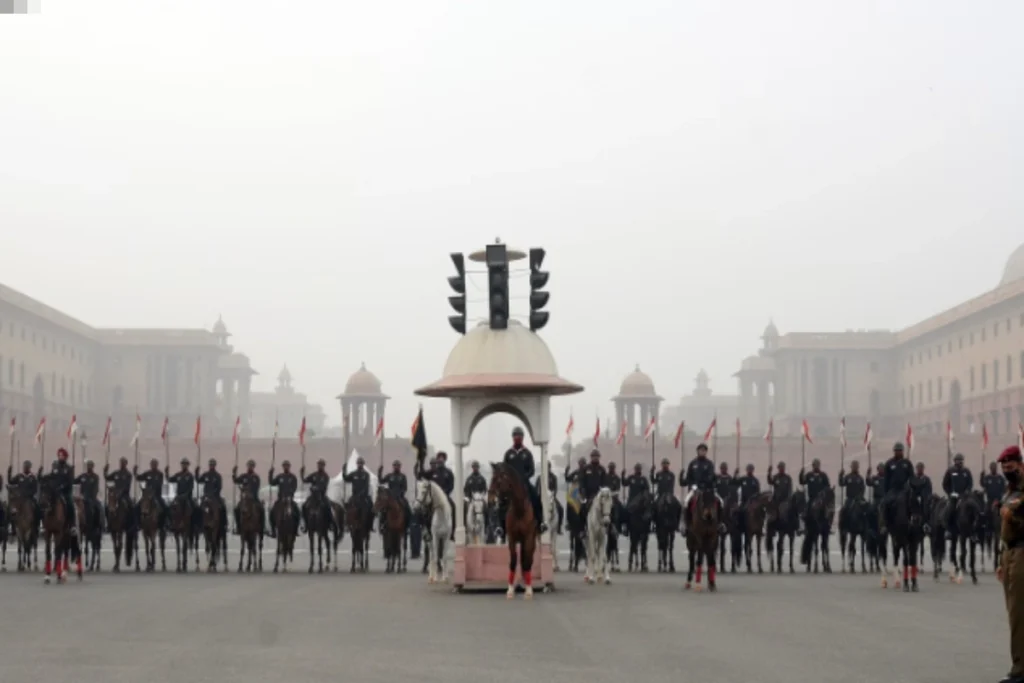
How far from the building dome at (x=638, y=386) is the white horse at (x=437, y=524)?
7300 centimetres

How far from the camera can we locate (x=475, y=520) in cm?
2294

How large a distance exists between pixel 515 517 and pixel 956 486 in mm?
9149

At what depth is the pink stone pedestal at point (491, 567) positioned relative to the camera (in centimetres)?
2048

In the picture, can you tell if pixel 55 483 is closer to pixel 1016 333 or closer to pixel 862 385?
pixel 1016 333

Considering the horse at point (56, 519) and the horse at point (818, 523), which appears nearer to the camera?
the horse at point (56, 519)

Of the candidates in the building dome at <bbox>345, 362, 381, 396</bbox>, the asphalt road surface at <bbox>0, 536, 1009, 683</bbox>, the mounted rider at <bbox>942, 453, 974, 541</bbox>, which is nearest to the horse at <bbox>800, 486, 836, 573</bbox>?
the mounted rider at <bbox>942, 453, 974, 541</bbox>

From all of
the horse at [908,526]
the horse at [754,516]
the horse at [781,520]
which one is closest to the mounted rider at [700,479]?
the horse at [908,526]

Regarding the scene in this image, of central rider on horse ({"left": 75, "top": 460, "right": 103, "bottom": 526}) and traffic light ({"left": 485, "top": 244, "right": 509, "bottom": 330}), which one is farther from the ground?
traffic light ({"left": 485, "top": 244, "right": 509, "bottom": 330})

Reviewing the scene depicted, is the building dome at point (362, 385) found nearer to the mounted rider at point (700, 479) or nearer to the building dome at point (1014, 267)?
the building dome at point (1014, 267)

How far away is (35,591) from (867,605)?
11.1 meters

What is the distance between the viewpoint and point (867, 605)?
59.6 feet

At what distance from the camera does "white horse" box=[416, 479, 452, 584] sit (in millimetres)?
A: 22656

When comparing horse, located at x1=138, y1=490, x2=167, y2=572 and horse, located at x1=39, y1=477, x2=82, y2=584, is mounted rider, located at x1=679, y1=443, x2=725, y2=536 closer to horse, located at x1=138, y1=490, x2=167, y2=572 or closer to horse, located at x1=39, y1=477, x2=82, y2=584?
horse, located at x1=39, y1=477, x2=82, y2=584

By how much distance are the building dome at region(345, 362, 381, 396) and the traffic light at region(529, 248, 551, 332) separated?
70342 millimetres
